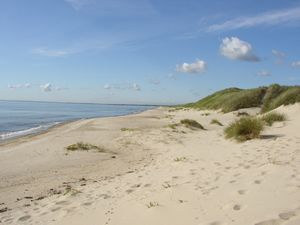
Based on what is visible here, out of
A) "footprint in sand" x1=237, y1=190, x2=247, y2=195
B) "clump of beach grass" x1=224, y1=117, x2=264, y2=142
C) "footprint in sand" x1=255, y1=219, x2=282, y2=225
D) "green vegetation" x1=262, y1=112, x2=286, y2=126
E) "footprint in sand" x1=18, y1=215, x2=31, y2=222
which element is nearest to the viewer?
"footprint in sand" x1=255, y1=219, x2=282, y2=225

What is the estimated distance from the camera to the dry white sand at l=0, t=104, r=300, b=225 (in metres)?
5.94

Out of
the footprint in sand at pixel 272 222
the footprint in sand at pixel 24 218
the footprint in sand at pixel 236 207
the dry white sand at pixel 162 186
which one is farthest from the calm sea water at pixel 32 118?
the footprint in sand at pixel 272 222

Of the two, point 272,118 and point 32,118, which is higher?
point 272,118

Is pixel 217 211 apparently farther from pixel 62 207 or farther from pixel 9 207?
pixel 9 207

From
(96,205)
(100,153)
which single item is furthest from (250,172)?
(100,153)

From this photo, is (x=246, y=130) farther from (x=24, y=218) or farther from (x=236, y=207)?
(x=24, y=218)

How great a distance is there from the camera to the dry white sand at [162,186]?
5.94m

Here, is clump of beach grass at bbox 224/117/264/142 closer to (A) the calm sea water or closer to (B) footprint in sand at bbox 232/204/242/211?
(B) footprint in sand at bbox 232/204/242/211

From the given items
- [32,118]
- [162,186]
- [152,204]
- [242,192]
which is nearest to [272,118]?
[162,186]

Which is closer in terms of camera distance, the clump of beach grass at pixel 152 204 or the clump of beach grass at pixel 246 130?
the clump of beach grass at pixel 152 204

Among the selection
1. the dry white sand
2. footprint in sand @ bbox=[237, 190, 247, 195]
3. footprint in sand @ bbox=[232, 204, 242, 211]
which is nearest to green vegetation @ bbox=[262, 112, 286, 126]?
the dry white sand

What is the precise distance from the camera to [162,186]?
823cm

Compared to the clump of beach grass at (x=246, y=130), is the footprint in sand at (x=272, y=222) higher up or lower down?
lower down

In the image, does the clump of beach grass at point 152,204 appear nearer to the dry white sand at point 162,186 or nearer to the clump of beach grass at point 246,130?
the dry white sand at point 162,186
